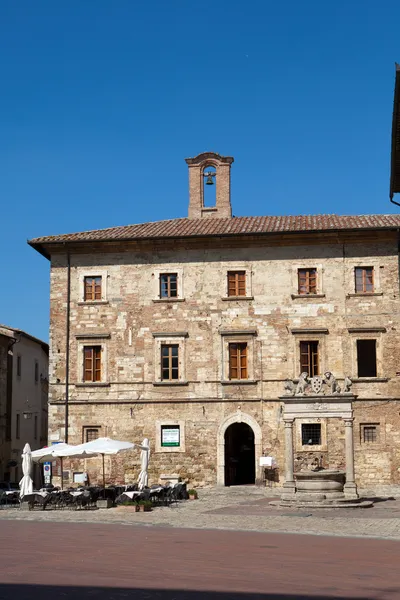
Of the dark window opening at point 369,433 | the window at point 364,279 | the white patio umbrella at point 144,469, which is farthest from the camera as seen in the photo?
the window at point 364,279

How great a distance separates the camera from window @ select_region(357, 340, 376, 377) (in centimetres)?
3428

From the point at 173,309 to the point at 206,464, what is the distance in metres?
6.49

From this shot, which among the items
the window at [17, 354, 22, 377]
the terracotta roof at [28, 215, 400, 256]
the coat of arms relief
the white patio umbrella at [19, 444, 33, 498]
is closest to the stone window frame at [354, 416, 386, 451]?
the coat of arms relief

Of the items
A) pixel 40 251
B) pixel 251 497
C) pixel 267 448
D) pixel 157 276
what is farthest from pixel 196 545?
pixel 40 251

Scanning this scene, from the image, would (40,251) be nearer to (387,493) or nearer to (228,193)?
(228,193)

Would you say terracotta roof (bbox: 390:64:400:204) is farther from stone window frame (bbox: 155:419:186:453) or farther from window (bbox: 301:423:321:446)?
stone window frame (bbox: 155:419:186:453)

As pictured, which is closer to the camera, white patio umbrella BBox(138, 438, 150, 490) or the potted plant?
the potted plant

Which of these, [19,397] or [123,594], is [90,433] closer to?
[19,397]

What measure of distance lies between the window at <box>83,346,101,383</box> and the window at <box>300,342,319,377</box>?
8443 mm

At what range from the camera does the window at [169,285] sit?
3556 cm

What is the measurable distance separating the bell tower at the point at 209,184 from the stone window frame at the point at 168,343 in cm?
696

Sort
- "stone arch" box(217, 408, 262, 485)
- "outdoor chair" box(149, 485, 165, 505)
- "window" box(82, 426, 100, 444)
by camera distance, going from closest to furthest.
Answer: "outdoor chair" box(149, 485, 165, 505), "stone arch" box(217, 408, 262, 485), "window" box(82, 426, 100, 444)

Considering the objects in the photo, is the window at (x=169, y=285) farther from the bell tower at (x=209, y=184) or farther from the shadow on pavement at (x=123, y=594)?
the shadow on pavement at (x=123, y=594)

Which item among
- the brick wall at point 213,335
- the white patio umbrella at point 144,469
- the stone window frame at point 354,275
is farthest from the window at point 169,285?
the white patio umbrella at point 144,469
